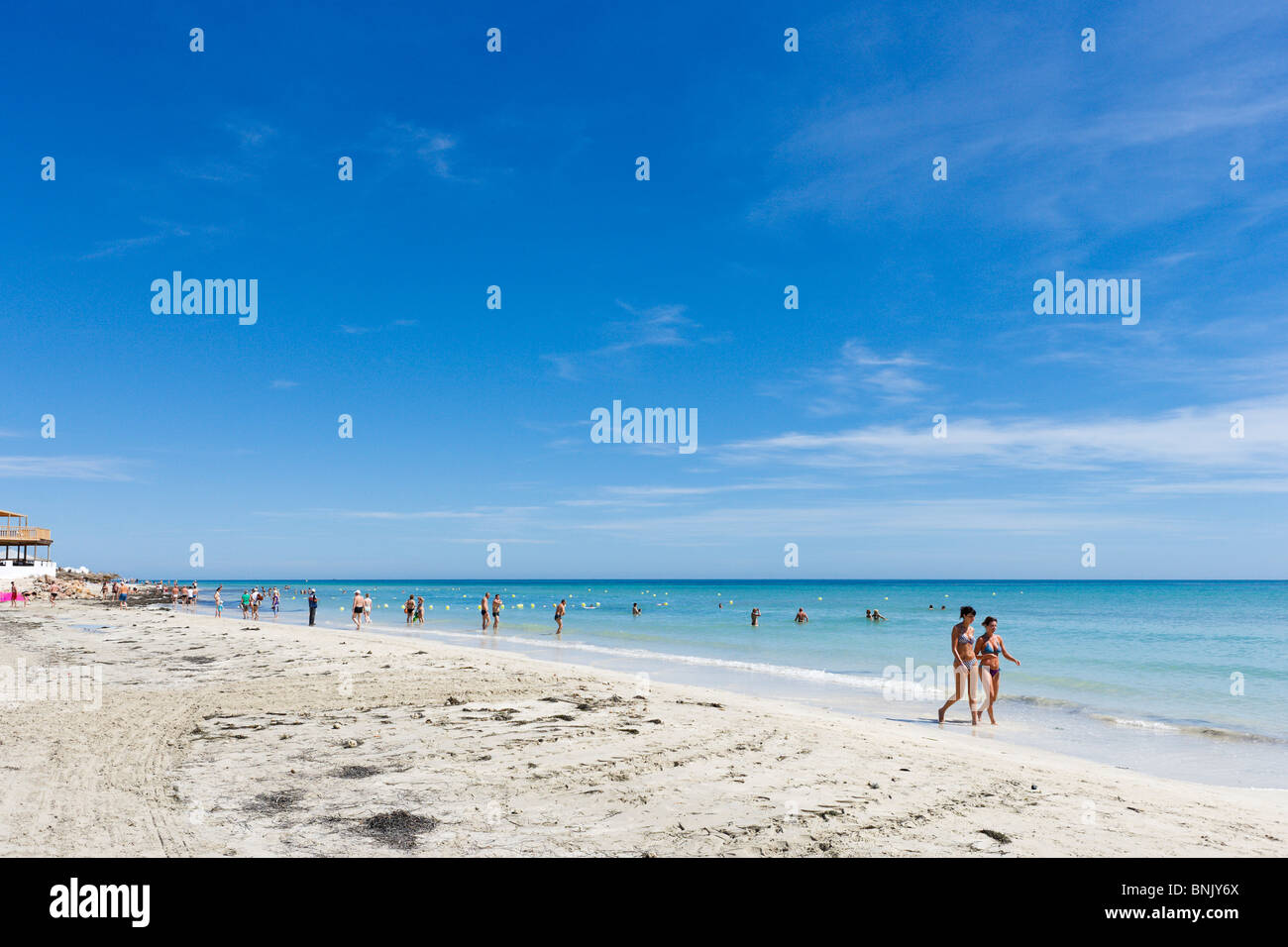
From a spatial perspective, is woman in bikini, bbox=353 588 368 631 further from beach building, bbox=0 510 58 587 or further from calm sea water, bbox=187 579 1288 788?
beach building, bbox=0 510 58 587

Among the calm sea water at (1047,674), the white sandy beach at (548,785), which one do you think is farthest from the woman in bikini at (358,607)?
the white sandy beach at (548,785)

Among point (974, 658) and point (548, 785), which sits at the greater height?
point (974, 658)

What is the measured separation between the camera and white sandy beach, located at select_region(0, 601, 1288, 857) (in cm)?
628

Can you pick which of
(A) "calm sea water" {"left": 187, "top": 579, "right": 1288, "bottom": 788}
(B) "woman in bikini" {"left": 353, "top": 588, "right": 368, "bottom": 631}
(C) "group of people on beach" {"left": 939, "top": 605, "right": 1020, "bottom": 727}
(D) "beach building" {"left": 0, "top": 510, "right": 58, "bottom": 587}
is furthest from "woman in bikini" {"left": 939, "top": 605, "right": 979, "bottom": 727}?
(D) "beach building" {"left": 0, "top": 510, "right": 58, "bottom": 587}

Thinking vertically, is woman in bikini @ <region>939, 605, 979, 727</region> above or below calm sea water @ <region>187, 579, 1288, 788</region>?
above

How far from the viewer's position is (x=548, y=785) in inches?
311

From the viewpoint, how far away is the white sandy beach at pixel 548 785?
247 inches

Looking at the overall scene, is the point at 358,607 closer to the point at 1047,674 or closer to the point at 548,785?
the point at 1047,674

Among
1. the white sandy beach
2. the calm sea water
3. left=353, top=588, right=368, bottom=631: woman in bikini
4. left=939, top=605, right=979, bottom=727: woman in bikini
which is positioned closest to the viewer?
the white sandy beach

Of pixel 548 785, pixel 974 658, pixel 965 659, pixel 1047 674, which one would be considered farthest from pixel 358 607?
pixel 548 785

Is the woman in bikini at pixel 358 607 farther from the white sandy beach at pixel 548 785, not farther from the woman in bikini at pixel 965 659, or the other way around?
the woman in bikini at pixel 965 659

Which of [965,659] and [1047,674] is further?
[1047,674]
